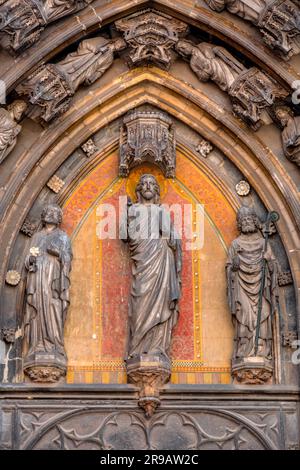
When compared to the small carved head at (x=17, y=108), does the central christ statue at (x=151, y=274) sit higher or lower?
lower

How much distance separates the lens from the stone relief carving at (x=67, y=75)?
58.4 ft

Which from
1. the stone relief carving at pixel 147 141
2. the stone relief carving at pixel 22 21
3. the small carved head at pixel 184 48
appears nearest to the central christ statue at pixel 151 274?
the stone relief carving at pixel 147 141

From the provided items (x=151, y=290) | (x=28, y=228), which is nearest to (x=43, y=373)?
(x=151, y=290)

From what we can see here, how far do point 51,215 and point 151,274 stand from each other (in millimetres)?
1377

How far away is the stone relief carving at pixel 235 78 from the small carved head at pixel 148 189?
1.29 m

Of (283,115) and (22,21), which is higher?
(22,21)

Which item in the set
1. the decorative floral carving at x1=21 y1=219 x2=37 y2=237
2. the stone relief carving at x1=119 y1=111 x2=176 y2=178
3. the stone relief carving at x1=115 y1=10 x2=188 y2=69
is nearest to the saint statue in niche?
the stone relief carving at x1=119 y1=111 x2=176 y2=178

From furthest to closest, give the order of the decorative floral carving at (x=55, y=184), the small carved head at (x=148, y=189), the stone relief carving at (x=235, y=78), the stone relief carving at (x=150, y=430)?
the decorative floral carving at (x=55, y=184)
the small carved head at (x=148, y=189)
the stone relief carving at (x=235, y=78)
the stone relief carving at (x=150, y=430)

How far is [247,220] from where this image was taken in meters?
18.0

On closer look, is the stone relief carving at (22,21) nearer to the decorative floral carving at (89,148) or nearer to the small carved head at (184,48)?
the decorative floral carving at (89,148)

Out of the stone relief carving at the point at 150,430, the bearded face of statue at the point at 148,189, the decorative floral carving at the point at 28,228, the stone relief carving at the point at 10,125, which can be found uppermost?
the stone relief carving at the point at 10,125

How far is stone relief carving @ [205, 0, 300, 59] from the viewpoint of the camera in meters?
17.6

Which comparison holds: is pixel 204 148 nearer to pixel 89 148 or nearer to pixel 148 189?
pixel 148 189
